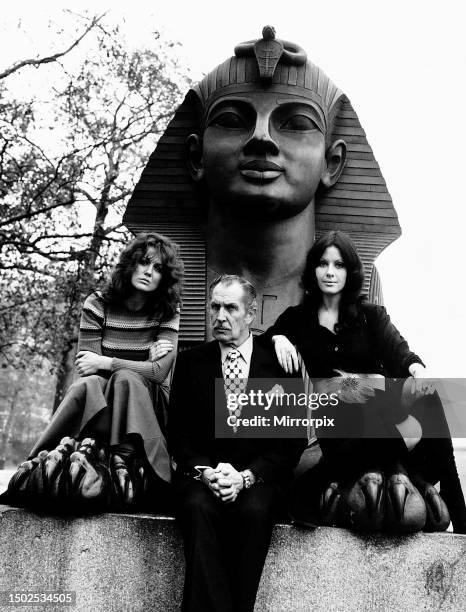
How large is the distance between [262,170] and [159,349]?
1283mm

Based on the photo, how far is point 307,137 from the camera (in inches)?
165

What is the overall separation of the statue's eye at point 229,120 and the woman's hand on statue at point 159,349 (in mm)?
1485

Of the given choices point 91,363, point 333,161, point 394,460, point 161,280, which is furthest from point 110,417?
point 333,161

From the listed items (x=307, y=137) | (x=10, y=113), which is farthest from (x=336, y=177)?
(x=10, y=113)

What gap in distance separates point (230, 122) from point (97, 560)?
2.57 meters

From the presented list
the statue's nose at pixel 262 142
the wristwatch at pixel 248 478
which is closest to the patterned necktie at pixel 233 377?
the wristwatch at pixel 248 478

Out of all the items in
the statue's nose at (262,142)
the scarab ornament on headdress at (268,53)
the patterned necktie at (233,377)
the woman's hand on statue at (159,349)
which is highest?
the scarab ornament on headdress at (268,53)

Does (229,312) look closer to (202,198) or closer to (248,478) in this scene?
(248,478)

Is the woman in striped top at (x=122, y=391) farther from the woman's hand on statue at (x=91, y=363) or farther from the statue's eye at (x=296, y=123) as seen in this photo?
the statue's eye at (x=296, y=123)

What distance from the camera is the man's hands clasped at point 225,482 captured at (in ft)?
8.91

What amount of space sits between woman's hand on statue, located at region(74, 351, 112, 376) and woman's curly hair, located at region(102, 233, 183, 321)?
1.15ft

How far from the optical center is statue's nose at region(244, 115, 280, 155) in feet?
13.3

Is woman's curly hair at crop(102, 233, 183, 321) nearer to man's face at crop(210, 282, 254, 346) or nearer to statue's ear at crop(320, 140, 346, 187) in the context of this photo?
man's face at crop(210, 282, 254, 346)

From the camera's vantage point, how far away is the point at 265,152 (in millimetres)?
4066
